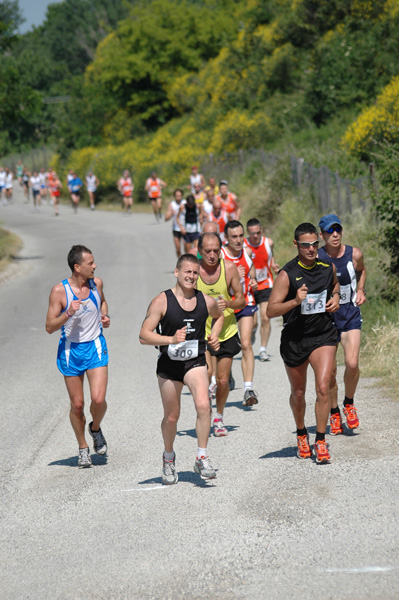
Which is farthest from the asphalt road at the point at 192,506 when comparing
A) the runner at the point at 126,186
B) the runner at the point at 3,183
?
the runner at the point at 3,183

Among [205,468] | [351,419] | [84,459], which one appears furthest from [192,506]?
[351,419]

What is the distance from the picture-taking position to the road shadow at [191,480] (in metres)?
7.67

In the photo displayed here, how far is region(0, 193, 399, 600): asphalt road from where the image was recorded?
18.4 ft

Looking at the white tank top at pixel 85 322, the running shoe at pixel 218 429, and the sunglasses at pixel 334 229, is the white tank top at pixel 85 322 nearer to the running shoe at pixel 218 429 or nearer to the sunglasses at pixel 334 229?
the running shoe at pixel 218 429

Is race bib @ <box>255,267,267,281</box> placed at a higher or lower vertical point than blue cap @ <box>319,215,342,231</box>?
lower

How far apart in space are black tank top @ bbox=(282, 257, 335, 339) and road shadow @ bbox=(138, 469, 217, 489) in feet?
4.63

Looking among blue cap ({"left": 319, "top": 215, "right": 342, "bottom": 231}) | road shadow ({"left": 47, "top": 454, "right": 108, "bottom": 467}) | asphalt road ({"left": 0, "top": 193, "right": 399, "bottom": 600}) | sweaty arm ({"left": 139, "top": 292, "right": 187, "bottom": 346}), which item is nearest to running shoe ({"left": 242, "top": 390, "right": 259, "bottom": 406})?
asphalt road ({"left": 0, "top": 193, "right": 399, "bottom": 600})

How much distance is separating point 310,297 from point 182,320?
113cm

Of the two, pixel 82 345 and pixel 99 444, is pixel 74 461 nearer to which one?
pixel 99 444

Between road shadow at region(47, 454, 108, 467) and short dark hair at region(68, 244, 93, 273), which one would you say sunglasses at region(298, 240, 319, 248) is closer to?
short dark hair at region(68, 244, 93, 273)

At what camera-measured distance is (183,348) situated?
745 cm

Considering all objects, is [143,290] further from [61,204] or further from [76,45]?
[76,45]

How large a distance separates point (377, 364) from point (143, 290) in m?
9.34

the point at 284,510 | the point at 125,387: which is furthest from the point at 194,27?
the point at 284,510
